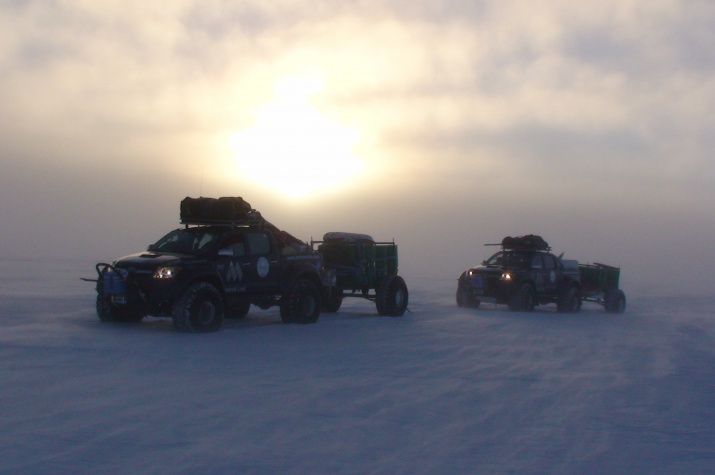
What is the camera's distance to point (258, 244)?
46.9ft

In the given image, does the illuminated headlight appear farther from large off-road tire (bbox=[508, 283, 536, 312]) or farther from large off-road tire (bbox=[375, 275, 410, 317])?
large off-road tire (bbox=[508, 283, 536, 312])

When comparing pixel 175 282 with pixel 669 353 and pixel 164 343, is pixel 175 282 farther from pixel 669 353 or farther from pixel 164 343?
pixel 669 353

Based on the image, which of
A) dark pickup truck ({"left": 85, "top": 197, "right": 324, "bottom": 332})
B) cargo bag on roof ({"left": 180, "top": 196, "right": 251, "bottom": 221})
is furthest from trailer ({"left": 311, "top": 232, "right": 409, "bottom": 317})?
cargo bag on roof ({"left": 180, "top": 196, "right": 251, "bottom": 221})

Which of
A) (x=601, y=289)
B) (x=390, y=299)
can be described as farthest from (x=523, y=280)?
(x=390, y=299)

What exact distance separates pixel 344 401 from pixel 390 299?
10083mm

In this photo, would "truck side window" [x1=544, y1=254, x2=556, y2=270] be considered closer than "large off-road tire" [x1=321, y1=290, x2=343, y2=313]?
No

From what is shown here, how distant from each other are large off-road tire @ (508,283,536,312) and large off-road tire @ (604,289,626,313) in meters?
3.37

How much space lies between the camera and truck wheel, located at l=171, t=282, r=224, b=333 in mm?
12414

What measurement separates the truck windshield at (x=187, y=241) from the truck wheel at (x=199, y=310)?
36.0 inches

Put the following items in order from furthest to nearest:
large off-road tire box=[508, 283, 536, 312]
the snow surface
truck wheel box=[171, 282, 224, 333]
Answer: large off-road tire box=[508, 283, 536, 312], truck wheel box=[171, 282, 224, 333], the snow surface

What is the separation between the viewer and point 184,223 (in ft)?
46.9

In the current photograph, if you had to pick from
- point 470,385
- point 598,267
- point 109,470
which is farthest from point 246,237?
point 598,267

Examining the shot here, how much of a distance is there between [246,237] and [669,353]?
746 centimetres

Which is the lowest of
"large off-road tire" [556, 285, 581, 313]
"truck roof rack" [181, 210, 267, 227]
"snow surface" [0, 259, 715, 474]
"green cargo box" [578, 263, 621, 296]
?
"snow surface" [0, 259, 715, 474]
